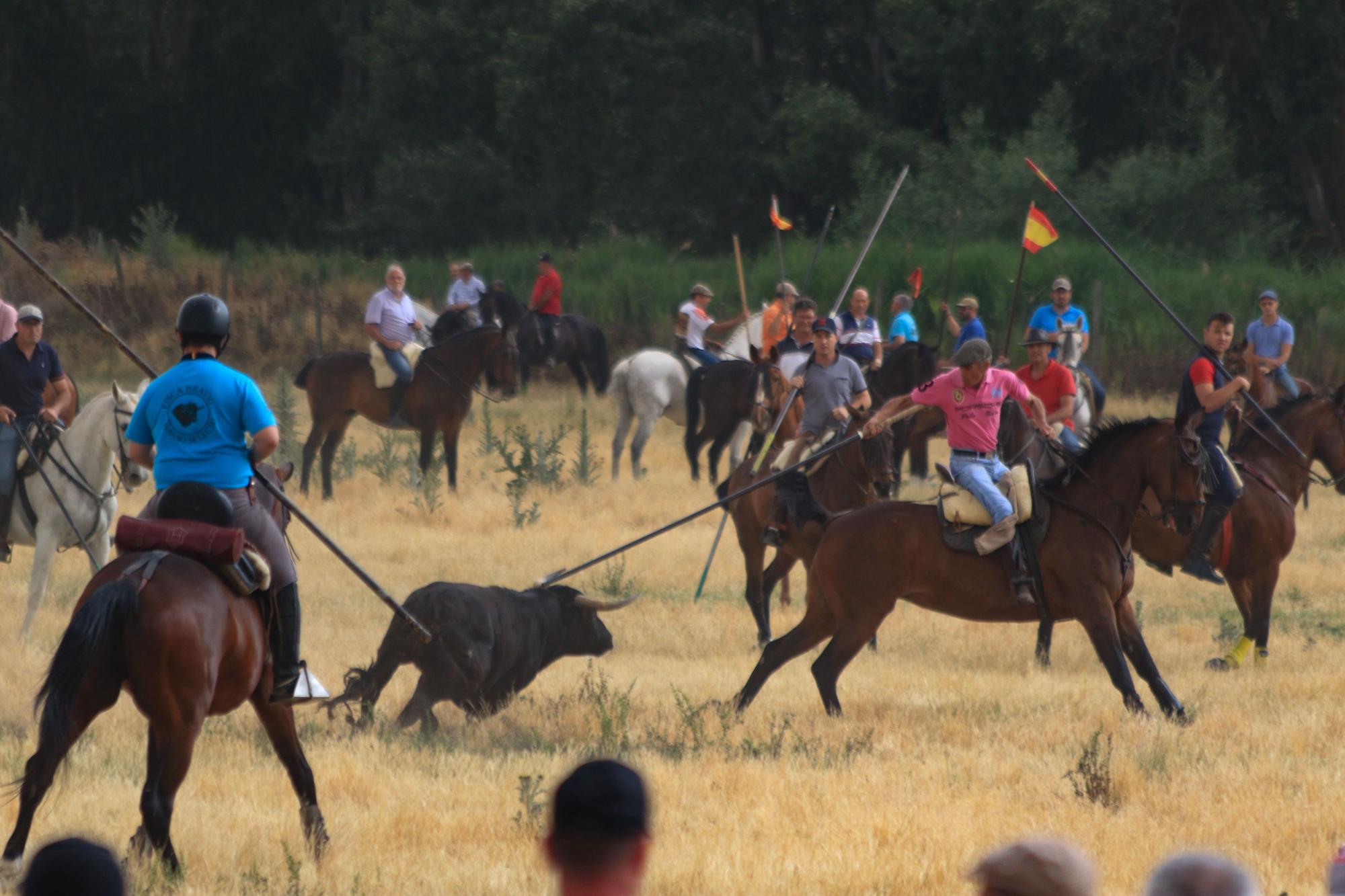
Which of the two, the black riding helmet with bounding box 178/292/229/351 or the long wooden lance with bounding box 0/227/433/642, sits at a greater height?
the black riding helmet with bounding box 178/292/229/351

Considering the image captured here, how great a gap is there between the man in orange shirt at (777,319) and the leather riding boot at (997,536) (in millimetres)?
8166

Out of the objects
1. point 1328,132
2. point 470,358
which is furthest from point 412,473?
point 1328,132

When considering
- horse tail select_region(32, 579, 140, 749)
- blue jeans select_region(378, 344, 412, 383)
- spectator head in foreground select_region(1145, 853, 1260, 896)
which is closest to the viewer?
spectator head in foreground select_region(1145, 853, 1260, 896)

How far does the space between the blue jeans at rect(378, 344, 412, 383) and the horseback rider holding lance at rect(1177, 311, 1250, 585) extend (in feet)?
33.5

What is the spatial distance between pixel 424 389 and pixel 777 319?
4075mm

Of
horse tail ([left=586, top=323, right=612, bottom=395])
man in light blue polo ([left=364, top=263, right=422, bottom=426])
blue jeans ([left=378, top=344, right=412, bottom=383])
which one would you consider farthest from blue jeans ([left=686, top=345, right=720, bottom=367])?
horse tail ([left=586, top=323, right=612, bottom=395])

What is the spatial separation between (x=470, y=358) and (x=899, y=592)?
10984 mm

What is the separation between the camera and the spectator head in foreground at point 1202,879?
A: 2.50 m

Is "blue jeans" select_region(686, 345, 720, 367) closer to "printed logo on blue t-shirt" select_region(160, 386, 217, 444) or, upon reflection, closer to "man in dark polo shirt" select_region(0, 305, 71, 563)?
"man in dark polo shirt" select_region(0, 305, 71, 563)

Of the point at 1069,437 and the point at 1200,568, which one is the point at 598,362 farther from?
the point at 1200,568

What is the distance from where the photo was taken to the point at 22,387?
10.9m

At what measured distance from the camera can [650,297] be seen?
110ft

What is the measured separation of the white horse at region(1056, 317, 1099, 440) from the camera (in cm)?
1783

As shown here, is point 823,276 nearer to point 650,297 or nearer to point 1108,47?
point 650,297
